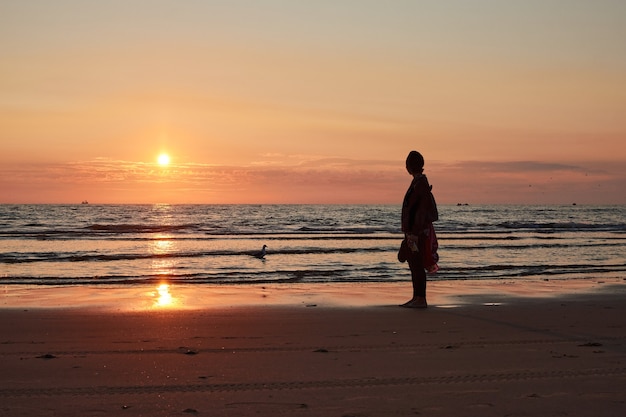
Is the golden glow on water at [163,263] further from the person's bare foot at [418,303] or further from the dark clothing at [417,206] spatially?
the dark clothing at [417,206]

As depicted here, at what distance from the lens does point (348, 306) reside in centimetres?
980

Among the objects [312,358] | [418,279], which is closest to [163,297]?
[418,279]

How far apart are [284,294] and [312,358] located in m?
5.93

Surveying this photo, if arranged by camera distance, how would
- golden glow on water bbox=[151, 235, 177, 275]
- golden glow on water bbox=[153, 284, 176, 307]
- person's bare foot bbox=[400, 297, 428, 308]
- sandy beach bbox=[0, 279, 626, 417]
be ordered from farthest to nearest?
golden glow on water bbox=[151, 235, 177, 275] → golden glow on water bbox=[153, 284, 176, 307] → person's bare foot bbox=[400, 297, 428, 308] → sandy beach bbox=[0, 279, 626, 417]

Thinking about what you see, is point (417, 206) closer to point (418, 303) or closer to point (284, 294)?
point (418, 303)

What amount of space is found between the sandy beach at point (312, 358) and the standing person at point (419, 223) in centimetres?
59

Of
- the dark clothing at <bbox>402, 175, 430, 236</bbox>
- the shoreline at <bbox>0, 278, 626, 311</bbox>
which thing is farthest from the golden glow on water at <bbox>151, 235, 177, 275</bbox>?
the dark clothing at <bbox>402, 175, 430, 236</bbox>

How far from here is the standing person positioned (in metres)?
9.34

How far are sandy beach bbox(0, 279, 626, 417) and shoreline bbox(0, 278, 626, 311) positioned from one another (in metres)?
0.13

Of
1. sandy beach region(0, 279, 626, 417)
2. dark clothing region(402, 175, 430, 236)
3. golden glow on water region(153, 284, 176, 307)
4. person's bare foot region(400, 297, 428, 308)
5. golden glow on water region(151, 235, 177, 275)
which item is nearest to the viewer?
sandy beach region(0, 279, 626, 417)

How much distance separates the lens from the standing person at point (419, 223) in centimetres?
934

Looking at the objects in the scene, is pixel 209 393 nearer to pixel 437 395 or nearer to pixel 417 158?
A: pixel 437 395

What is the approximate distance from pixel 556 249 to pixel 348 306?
18.6 metres

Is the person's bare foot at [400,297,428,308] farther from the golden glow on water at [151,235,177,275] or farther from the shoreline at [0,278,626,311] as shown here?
the golden glow on water at [151,235,177,275]
